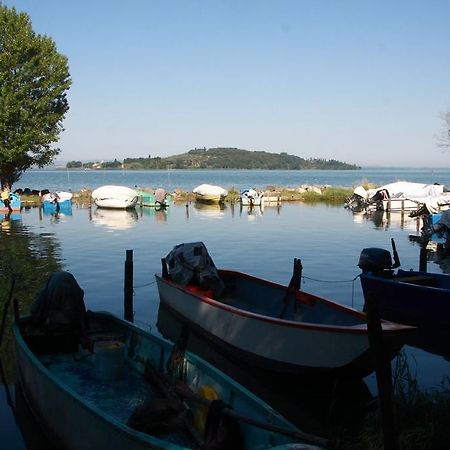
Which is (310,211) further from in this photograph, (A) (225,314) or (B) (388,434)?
(B) (388,434)

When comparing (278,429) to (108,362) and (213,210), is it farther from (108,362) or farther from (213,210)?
(213,210)

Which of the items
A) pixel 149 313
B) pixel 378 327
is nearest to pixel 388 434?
pixel 378 327

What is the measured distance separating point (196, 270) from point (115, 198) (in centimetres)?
3842

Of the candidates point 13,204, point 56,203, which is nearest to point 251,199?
point 56,203

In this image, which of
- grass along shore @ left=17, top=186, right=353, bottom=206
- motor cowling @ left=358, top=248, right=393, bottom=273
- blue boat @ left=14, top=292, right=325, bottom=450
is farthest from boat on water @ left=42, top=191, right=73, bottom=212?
blue boat @ left=14, top=292, right=325, bottom=450

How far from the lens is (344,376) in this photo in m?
9.98

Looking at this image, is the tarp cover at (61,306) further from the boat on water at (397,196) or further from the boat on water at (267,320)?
the boat on water at (397,196)

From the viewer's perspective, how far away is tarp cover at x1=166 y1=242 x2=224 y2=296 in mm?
14367

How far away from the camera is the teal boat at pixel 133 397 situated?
611 centimetres

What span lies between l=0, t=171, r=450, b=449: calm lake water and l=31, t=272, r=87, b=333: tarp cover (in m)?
1.40

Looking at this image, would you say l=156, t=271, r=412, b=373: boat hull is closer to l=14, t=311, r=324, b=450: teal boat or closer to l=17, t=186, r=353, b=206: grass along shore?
l=14, t=311, r=324, b=450: teal boat

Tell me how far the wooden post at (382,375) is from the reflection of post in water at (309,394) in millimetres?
2654

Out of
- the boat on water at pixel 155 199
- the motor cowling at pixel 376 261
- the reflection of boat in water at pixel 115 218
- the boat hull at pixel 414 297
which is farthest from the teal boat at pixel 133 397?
the boat on water at pixel 155 199

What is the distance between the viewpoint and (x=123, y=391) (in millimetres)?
8781
